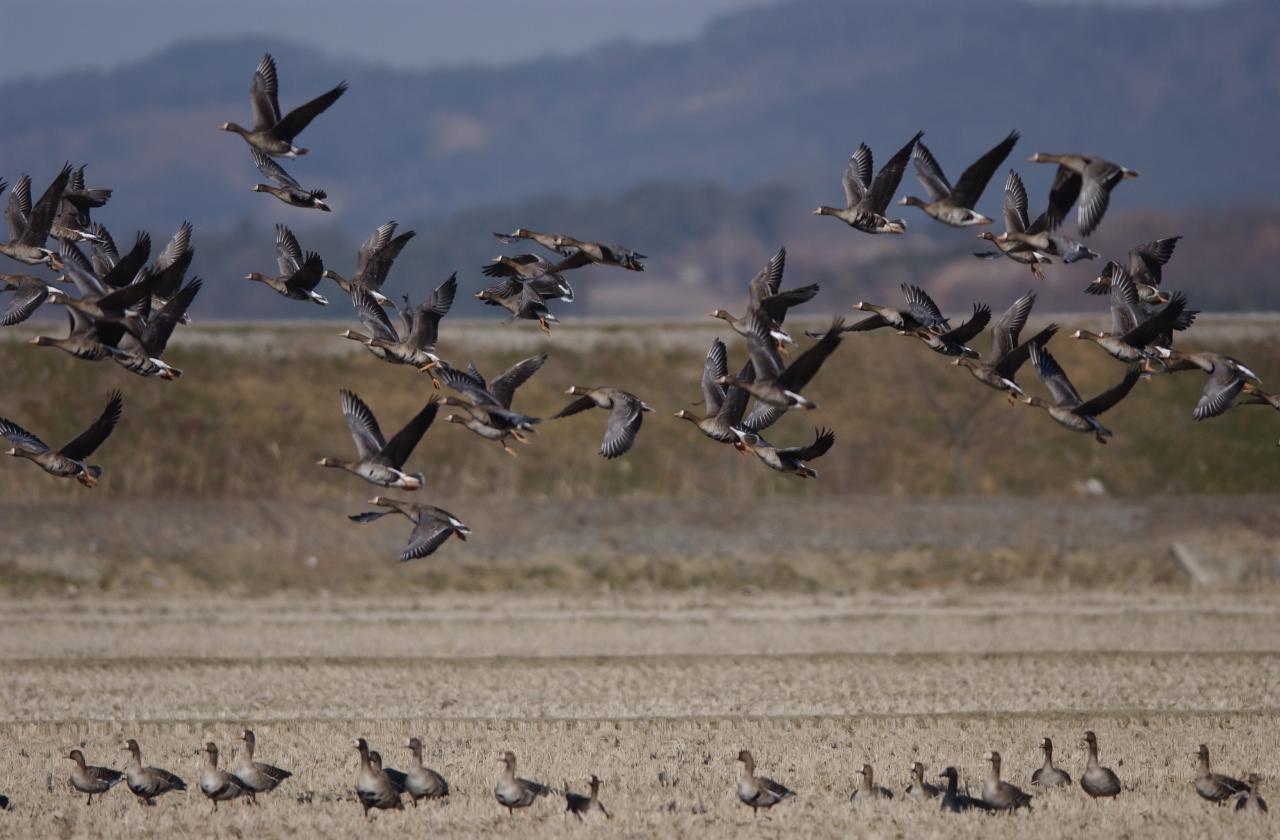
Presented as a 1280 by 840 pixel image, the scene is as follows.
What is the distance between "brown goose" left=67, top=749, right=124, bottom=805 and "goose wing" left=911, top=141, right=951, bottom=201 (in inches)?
486

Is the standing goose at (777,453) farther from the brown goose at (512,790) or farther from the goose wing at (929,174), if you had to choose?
the brown goose at (512,790)

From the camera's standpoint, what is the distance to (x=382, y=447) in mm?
23391

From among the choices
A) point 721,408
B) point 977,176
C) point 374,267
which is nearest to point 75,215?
point 374,267

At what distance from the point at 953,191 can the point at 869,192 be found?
1.26 meters

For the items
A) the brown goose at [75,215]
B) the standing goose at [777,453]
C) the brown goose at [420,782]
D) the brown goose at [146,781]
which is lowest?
the brown goose at [146,781]

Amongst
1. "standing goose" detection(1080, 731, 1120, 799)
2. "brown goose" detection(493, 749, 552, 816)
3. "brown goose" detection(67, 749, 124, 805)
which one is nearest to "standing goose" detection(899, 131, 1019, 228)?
"standing goose" detection(1080, 731, 1120, 799)

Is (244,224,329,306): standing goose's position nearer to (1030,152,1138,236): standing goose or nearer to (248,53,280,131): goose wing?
(248,53,280,131): goose wing

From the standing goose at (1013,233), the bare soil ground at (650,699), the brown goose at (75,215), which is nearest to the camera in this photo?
the bare soil ground at (650,699)

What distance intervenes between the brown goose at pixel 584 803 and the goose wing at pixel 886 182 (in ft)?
27.4

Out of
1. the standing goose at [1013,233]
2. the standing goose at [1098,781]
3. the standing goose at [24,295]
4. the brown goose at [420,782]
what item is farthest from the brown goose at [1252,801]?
the standing goose at [24,295]

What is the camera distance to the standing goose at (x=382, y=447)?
2252 centimetres

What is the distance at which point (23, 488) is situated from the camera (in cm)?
5578

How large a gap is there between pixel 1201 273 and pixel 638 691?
12393 cm

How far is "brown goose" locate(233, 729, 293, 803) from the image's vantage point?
72.4 ft
